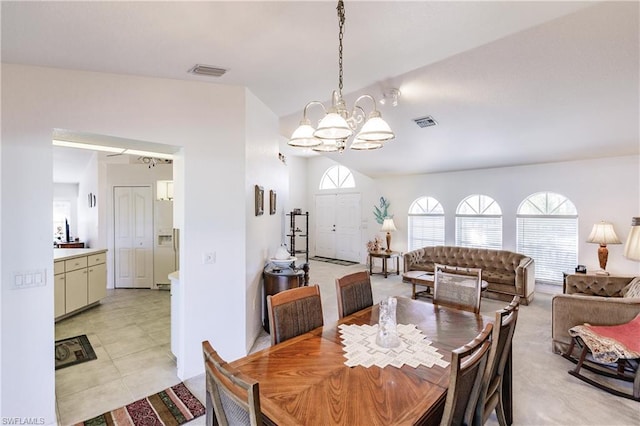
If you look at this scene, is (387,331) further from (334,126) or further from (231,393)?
(334,126)

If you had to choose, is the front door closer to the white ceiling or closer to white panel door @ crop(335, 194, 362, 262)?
white panel door @ crop(335, 194, 362, 262)

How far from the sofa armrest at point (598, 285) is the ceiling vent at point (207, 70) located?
497 cm

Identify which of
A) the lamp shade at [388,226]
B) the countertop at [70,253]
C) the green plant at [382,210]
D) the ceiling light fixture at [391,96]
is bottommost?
the countertop at [70,253]

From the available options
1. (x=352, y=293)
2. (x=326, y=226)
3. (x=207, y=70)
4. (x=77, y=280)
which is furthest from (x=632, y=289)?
(x=77, y=280)

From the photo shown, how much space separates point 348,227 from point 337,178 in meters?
1.50

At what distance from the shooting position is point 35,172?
212 centimetres

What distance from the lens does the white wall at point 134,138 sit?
2064 mm

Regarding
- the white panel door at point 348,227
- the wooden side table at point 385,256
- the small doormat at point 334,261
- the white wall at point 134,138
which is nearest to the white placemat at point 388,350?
the white wall at point 134,138

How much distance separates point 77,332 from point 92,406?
1.89m

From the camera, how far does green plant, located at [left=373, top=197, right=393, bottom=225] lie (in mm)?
7836

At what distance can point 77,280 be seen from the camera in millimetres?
4363

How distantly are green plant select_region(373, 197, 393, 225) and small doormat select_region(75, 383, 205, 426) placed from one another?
608 centimetres

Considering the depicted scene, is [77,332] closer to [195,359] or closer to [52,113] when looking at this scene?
[195,359]

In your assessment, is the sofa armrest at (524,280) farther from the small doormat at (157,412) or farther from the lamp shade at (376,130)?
the small doormat at (157,412)
